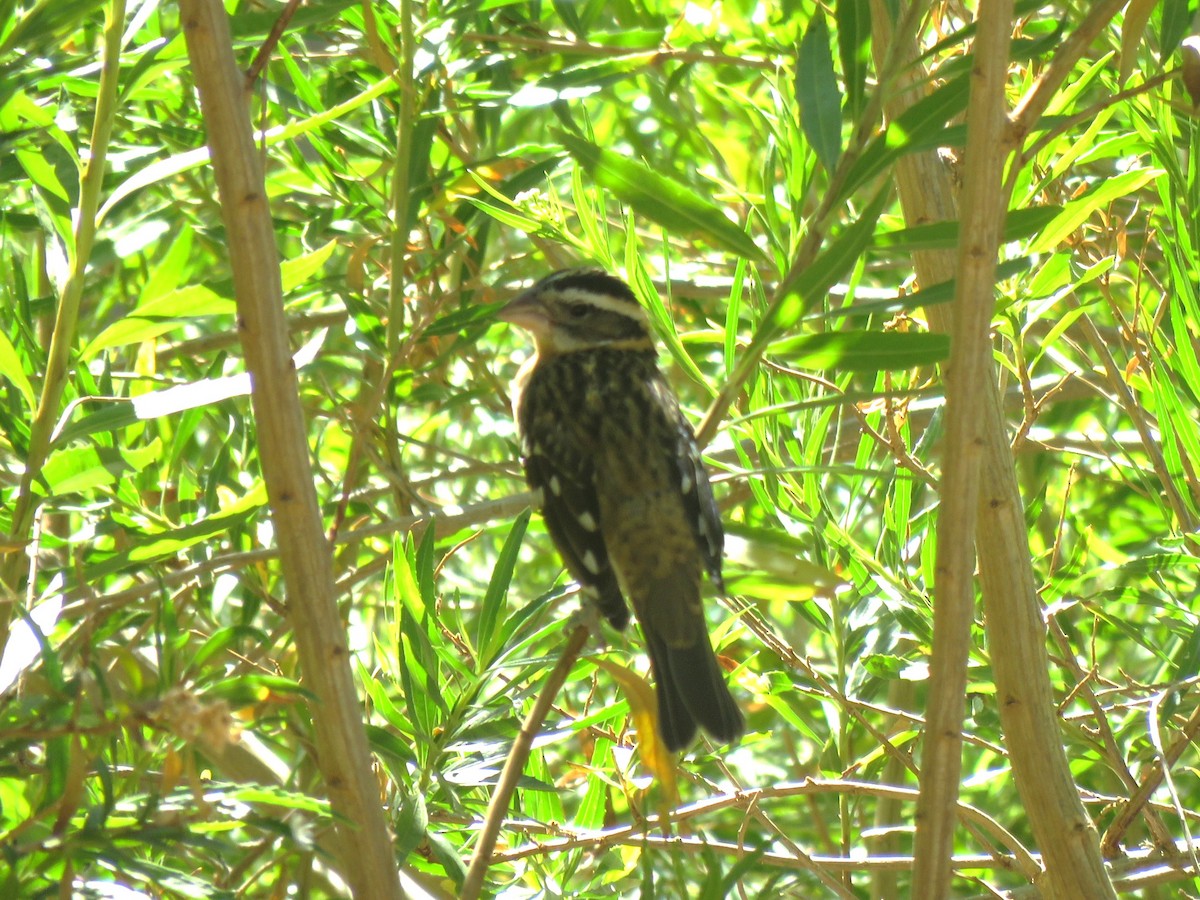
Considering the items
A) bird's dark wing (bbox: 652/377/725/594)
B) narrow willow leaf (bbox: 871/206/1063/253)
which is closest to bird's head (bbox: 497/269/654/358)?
bird's dark wing (bbox: 652/377/725/594)

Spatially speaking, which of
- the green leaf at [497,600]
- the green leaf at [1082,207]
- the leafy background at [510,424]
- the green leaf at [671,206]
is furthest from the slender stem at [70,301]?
the green leaf at [1082,207]

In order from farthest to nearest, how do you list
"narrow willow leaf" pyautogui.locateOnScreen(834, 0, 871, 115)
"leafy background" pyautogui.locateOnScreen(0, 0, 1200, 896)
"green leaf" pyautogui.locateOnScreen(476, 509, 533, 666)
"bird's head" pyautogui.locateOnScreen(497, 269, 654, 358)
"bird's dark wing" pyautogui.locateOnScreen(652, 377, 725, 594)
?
"bird's head" pyautogui.locateOnScreen(497, 269, 654, 358), "bird's dark wing" pyautogui.locateOnScreen(652, 377, 725, 594), "green leaf" pyautogui.locateOnScreen(476, 509, 533, 666), "narrow willow leaf" pyautogui.locateOnScreen(834, 0, 871, 115), "leafy background" pyautogui.locateOnScreen(0, 0, 1200, 896)

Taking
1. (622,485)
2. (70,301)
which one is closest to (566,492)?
(622,485)

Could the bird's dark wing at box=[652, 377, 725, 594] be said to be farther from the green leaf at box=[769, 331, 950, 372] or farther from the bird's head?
the green leaf at box=[769, 331, 950, 372]

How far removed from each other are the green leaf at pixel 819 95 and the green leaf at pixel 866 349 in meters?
0.24

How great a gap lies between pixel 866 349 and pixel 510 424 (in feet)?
7.56

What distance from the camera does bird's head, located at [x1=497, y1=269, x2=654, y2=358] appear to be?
3449 mm

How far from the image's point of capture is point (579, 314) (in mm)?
3729

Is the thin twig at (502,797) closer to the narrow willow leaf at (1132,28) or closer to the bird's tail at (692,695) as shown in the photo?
the bird's tail at (692,695)

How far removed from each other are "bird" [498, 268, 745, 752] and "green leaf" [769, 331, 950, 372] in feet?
2.41

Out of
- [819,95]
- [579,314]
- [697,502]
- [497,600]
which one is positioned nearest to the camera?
[819,95]

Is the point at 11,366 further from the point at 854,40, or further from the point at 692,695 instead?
the point at 692,695

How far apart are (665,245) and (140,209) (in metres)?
2.11

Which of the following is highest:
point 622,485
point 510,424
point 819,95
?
point 819,95
